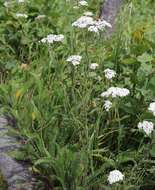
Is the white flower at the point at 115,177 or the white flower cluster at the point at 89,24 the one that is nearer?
the white flower at the point at 115,177

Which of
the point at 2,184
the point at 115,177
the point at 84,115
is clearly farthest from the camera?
the point at 84,115

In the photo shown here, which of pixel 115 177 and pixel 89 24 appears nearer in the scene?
pixel 115 177

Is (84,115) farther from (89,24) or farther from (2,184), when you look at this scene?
(2,184)

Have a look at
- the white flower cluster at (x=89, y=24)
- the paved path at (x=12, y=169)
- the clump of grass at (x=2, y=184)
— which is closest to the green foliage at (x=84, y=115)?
the paved path at (x=12, y=169)

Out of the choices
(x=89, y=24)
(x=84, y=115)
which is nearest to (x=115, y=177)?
(x=84, y=115)

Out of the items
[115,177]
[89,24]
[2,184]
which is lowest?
[2,184]

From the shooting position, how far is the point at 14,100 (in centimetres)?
426

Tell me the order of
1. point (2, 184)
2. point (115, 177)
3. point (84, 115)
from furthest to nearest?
point (84, 115), point (2, 184), point (115, 177)

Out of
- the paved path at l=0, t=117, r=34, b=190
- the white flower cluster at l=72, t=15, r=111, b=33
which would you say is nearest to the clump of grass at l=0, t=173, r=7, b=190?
the paved path at l=0, t=117, r=34, b=190

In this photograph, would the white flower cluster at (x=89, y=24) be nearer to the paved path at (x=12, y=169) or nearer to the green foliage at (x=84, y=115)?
the green foliage at (x=84, y=115)

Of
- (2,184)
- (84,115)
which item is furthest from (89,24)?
(2,184)

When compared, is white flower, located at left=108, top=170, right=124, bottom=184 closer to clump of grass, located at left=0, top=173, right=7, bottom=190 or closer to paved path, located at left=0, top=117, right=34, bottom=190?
paved path, located at left=0, top=117, right=34, bottom=190

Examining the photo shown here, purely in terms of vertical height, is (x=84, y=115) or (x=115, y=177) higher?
(x=115, y=177)

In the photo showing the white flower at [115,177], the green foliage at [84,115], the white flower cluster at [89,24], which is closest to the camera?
the white flower at [115,177]
